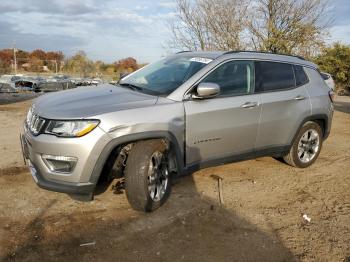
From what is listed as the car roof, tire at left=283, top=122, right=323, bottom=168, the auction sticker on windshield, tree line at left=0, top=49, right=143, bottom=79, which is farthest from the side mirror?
tree line at left=0, top=49, right=143, bottom=79

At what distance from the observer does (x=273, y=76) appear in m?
5.34

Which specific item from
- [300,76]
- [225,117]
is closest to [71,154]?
[225,117]

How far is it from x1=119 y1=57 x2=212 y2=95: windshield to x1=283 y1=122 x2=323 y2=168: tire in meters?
2.04

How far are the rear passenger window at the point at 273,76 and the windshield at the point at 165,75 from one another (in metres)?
0.82

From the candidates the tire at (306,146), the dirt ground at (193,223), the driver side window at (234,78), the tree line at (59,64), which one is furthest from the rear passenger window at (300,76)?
the tree line at (59,64)

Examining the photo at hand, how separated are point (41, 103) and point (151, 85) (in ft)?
4.19

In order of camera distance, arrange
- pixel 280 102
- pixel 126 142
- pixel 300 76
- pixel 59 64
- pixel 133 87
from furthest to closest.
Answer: pixel 59 64 → pixel 300 76 → pixel 280 102 → pixel 133 87 → pixel 126 142

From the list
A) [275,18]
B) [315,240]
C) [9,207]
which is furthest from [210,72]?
[275,18]

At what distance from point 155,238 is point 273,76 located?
2.82 m

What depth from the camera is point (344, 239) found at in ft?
12.4

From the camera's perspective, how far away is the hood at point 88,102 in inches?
150

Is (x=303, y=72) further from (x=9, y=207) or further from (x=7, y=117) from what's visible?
(x=7, y=117)

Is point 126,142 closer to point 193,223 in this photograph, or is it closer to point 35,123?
point 35,123

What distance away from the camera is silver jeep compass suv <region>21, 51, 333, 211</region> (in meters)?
3.79
